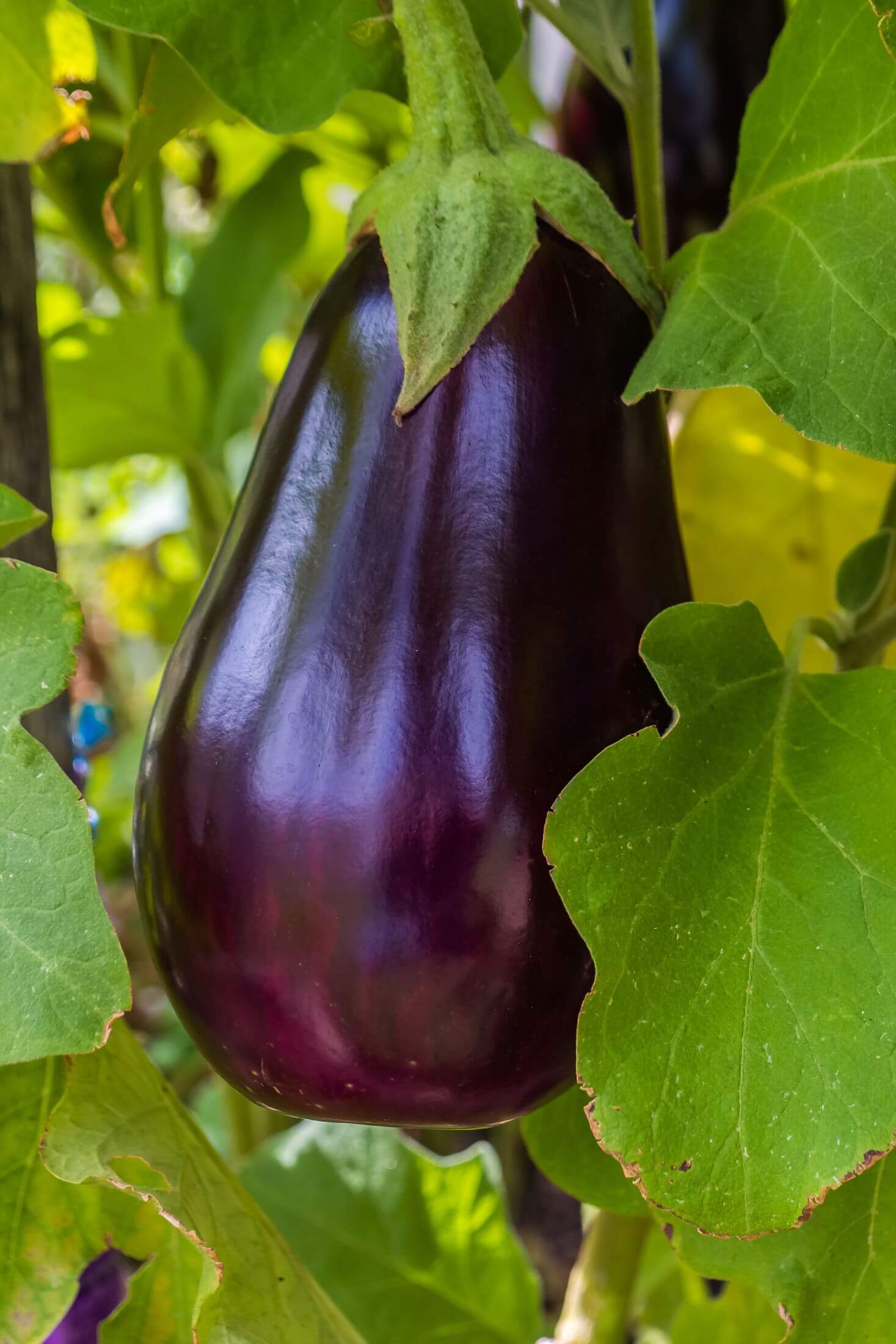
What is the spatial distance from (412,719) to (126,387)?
521 mm

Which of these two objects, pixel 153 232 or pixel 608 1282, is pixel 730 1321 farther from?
pixel 153 232

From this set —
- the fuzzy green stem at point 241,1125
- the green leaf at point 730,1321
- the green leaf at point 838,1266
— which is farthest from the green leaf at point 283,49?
the fuzzy green stem at point 241,1125

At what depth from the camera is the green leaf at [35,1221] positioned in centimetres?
42

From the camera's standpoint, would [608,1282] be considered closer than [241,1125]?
Yes

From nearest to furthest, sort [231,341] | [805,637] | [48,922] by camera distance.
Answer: [48,922]
[805,637]
[231,341]

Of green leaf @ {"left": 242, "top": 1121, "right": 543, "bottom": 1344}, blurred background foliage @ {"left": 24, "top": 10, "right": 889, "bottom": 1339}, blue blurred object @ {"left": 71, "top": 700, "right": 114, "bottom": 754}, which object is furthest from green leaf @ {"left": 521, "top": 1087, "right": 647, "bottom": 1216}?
blue blurred object @ {"left": 71, "top": 700, "right": 114, "bottom": 754}

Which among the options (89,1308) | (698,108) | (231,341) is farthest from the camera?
(231,341)

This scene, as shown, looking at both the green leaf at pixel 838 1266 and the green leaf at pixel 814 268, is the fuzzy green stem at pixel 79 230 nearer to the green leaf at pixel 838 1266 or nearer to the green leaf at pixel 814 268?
the green leaf at pixel 814 268

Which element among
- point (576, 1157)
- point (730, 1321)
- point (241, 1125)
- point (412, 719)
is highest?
point (412, 719)

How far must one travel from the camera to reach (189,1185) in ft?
1.30

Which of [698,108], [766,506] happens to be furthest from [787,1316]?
[698,108]

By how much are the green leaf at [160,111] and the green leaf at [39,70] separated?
3 cm

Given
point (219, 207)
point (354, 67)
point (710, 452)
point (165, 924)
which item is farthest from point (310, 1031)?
point (219, 207)

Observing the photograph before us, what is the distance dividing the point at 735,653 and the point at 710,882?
0.07 meters
